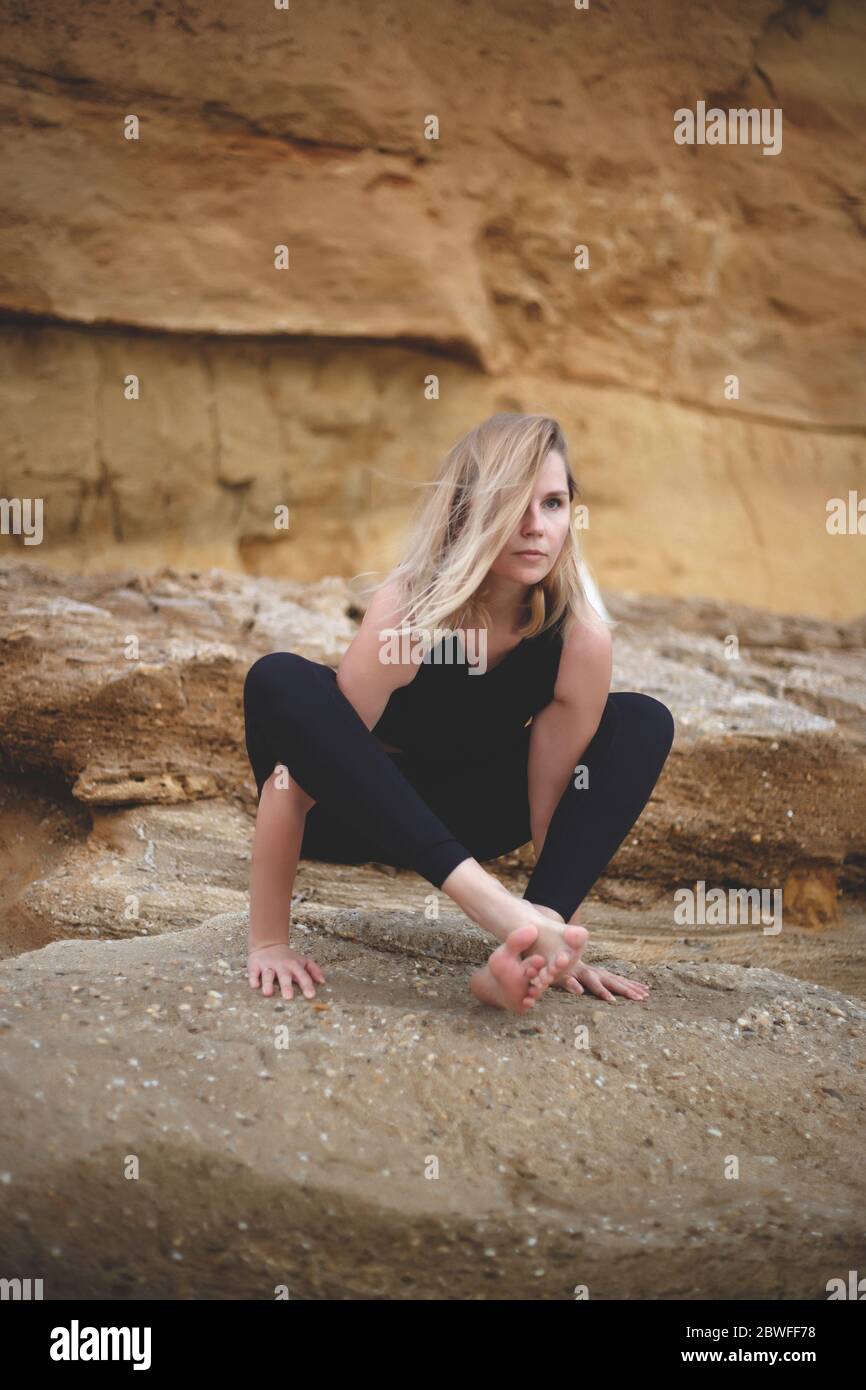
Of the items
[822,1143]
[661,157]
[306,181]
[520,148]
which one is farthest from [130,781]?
[661,157]

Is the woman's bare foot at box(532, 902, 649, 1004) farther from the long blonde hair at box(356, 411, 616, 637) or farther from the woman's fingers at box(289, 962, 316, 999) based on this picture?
the long blonde hair at box(356, 411, 616, 637)

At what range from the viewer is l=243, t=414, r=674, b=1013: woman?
6.15ft

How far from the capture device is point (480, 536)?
1.95 meters

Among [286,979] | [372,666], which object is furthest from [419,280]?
[286,979]

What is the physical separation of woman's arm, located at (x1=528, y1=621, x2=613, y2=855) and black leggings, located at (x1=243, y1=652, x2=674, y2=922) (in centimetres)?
3

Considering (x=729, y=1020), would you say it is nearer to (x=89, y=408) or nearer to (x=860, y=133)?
(x=89, y=408)

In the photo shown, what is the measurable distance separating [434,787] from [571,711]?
263 mm

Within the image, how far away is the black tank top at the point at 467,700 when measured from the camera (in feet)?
6.82

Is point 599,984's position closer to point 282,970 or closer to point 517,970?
point 517,970

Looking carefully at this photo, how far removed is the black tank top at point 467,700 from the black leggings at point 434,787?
3 cm

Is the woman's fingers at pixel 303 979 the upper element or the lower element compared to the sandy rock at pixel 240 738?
lower

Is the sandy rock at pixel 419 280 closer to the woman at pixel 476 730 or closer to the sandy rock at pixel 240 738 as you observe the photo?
the sandy rock at pixel 240 738

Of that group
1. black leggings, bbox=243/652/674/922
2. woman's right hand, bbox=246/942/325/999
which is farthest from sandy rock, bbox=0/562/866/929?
black leggings, bbox=243/652/674/922

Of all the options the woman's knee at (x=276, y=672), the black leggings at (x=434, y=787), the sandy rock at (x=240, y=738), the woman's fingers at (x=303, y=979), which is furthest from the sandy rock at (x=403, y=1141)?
the sandy rock at (x=240, y=738)
